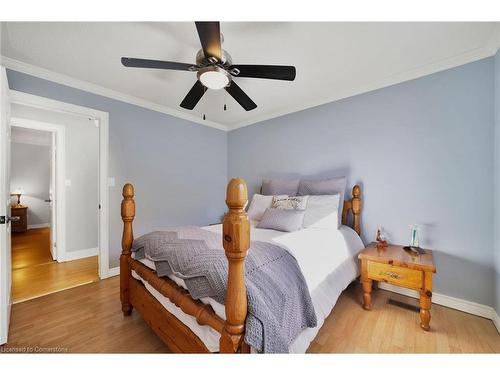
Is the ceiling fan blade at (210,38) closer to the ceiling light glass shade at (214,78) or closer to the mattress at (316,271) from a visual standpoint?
the ceiling light glass shade at (214,78)

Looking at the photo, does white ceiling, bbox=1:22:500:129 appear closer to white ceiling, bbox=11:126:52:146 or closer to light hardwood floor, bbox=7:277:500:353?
light hardwood floor, bbox=7:277:500:353

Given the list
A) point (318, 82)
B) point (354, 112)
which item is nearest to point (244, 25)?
point (318, 82)

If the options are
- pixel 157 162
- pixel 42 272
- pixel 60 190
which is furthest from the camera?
pixel 60 190

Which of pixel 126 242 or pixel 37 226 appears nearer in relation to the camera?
pixel 126 242

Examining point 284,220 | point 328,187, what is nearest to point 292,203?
point 284,220

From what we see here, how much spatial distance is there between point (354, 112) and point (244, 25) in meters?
1.63

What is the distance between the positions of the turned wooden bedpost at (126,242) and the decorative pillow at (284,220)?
1.22 m

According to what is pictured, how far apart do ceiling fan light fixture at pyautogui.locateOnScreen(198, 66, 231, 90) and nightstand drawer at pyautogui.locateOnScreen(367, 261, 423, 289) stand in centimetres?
194

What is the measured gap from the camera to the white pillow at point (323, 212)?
2117mm

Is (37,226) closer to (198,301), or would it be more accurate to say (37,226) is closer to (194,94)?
(194,94)

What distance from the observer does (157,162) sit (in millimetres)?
2994

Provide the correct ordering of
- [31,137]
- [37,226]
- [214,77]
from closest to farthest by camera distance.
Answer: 1. [214,77]
2. [31,137]
3. [37,226]

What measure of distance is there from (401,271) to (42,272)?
405cm

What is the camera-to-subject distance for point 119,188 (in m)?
2.64
